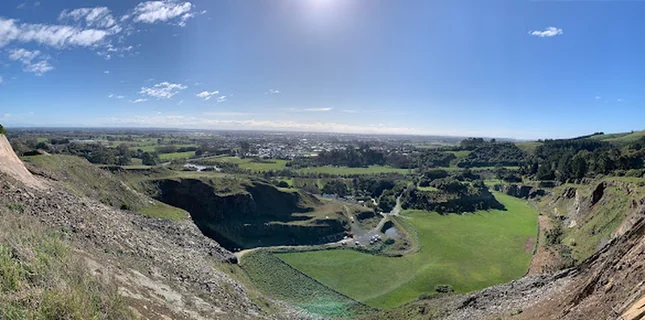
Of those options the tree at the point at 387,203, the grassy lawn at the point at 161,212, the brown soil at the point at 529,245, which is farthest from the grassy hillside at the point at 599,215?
the grassy lawn at the point at 161,212

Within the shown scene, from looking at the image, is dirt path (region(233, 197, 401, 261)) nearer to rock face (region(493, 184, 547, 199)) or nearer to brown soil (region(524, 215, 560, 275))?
brown soil (region(524, 215, 560, 275))

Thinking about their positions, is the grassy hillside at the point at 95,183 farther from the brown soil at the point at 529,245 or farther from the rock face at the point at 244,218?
the brown soil at the point at 529,245

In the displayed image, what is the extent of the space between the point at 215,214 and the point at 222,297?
36.5 m

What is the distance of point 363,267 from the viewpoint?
42844mm

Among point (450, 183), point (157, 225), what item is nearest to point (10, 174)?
point (157, 225)

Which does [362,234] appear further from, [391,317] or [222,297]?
[222,297]

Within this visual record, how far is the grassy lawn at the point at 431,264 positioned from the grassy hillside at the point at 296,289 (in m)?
1.36

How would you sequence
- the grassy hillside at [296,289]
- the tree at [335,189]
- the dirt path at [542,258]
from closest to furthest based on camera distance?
1. the grassy hillside at [296,289]
2. the dirt path at [542,258]
3. the tree at [335,189]

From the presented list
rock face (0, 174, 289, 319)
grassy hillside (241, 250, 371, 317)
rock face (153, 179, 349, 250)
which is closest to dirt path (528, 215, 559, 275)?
grassy hillside (241, 250, 371, 317)

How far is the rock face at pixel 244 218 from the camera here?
176 ft

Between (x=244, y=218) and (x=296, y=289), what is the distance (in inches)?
979

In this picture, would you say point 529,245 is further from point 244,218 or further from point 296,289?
point 244,218

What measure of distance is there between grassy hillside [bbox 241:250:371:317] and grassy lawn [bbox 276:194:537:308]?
1355 mm

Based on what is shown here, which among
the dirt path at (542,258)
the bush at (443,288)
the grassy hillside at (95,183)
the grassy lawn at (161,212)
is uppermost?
the grassy hillside at (95,183)
